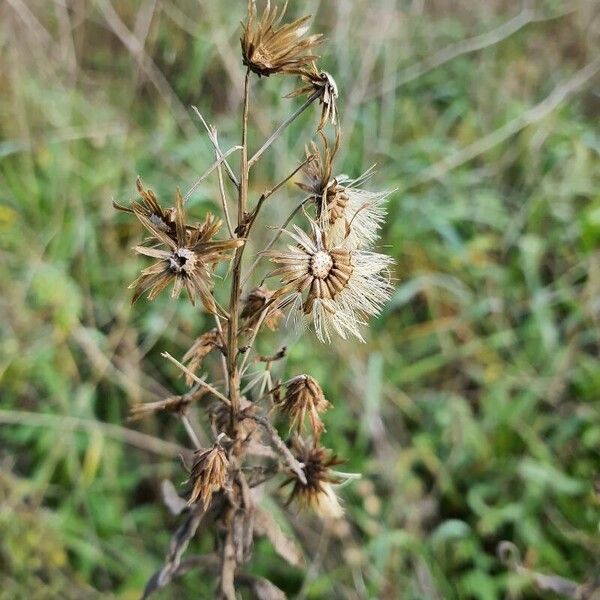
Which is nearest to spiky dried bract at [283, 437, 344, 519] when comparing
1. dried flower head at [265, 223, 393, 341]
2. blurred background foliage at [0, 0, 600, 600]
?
dried flower head at [265, 223, 393, 341]

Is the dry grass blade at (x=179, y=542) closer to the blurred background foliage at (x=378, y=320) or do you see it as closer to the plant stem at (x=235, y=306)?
the plant stem at (x=235, y=306)

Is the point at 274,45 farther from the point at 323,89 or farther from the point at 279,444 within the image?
the point at 279,444

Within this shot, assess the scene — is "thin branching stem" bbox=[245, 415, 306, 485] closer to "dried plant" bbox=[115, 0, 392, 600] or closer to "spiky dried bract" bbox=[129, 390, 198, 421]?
"dried plant" bbox=[115, 0, 392, 600]

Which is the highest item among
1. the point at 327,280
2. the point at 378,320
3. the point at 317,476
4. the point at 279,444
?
the point at 327,280

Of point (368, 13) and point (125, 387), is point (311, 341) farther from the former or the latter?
point (368, 13)

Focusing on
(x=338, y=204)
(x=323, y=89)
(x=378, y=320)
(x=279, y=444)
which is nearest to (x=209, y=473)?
(x=279, y=444)

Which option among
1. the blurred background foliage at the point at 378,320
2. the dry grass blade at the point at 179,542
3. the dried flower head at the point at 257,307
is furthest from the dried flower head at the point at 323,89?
the blurred background foliage at the point at 378,320
